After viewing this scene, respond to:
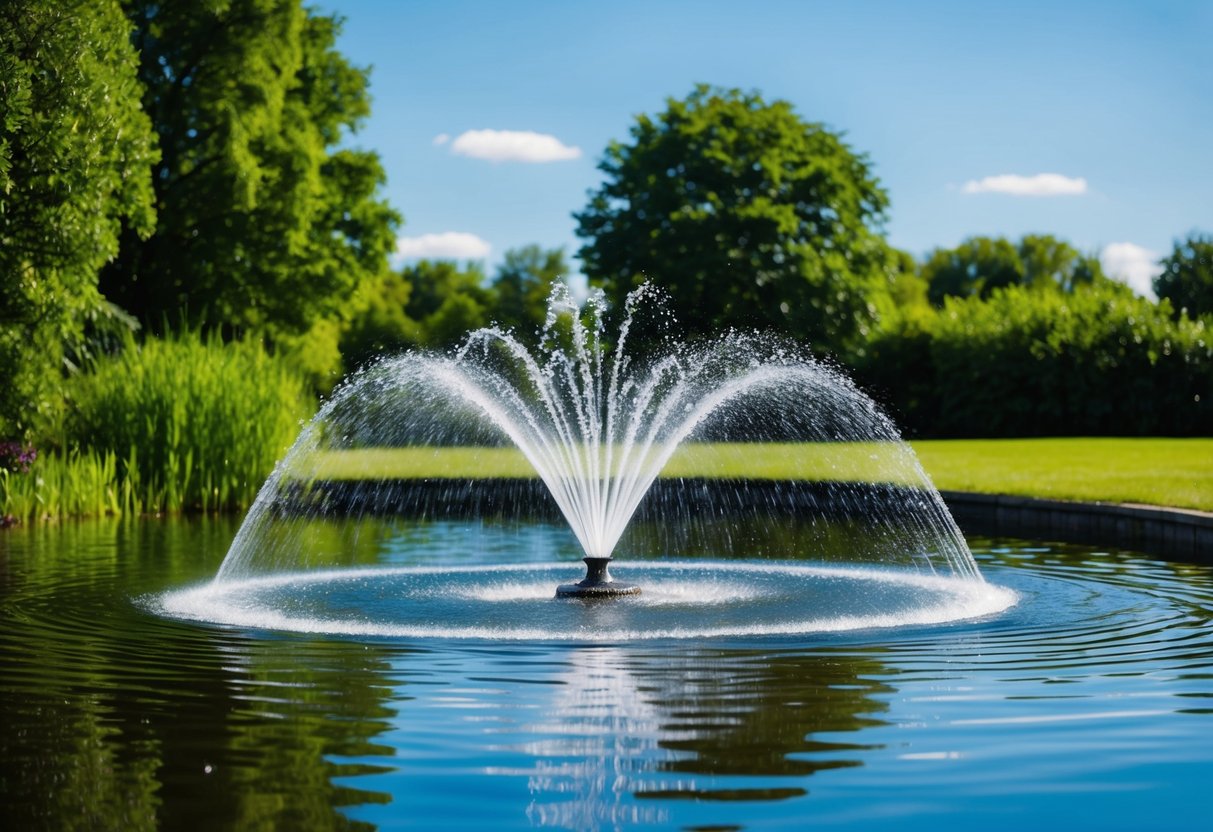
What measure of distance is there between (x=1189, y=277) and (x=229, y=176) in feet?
176

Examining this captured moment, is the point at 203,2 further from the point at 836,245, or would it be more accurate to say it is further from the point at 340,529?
the point at 836,245

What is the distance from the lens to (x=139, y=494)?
21422 mm

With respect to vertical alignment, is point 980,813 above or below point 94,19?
below

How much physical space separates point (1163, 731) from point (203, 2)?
102 ft

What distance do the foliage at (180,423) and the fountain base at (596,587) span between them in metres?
11.0

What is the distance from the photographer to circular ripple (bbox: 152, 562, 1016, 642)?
9.90m

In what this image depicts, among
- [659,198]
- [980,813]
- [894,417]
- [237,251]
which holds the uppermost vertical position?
[659,198]

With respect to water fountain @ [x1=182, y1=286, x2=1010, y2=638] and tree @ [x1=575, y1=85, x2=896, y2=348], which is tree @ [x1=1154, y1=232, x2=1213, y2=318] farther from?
water fountain @ [x1=182, y1=286, x2=1010, y2=638]

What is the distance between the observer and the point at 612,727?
263 inches

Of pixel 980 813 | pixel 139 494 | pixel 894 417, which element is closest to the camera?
pixel 980 813

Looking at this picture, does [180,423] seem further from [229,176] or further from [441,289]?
[441,289]

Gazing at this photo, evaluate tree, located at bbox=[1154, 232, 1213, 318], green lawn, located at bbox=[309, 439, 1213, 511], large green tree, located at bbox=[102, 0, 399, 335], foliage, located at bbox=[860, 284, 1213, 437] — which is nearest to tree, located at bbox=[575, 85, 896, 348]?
foliage, located at bbox=[860, 284, 1213, 437]

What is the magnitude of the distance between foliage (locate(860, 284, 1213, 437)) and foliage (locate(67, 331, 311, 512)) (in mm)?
27303

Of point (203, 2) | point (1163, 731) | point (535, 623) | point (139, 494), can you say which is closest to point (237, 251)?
point (203, 2)
